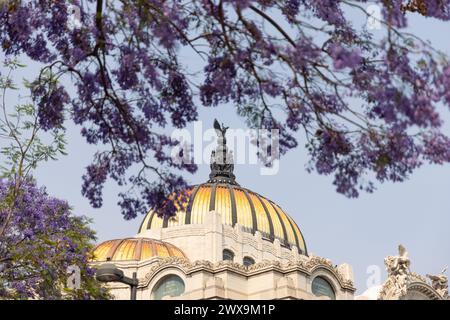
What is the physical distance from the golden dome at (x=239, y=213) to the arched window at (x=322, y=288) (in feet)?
62.4

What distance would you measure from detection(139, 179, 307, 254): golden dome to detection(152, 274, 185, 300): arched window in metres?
17.4

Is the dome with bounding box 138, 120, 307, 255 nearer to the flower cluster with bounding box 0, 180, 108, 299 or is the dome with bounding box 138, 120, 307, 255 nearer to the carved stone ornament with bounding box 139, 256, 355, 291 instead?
the carved stone ornament with bounding box 139, 256, 355, 291

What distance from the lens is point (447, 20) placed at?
12.9 meters

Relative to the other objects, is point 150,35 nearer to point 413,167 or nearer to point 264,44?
point 264,44

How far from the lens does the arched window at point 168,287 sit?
62719 mm

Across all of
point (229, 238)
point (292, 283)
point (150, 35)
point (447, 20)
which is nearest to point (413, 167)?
point (447, 20)

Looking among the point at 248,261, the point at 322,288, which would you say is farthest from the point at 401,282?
the point at 248,261

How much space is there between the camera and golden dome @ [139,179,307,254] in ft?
272

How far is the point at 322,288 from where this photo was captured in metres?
65.7

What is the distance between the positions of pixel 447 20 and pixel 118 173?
6597 mm

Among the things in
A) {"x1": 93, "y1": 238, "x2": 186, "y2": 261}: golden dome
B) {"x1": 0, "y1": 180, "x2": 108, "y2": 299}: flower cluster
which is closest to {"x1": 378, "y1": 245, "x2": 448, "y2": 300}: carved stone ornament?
{"x1": 93, "y1": 238, "x2": 186, "y2": 261}: golden dome

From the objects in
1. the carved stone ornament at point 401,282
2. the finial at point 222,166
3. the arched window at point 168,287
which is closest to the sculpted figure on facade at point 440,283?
the carved stone ornament at point 401,282

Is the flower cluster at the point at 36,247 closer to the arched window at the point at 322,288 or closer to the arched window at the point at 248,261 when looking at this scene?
the arched window at the point at 322,288
